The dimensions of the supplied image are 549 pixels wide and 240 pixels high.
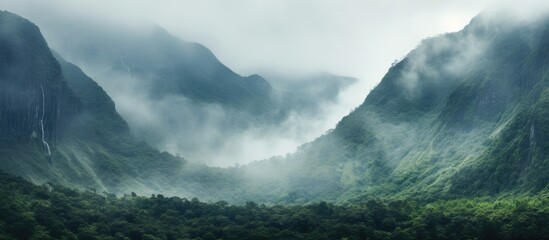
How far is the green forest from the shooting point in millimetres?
154875

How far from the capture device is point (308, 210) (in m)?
190

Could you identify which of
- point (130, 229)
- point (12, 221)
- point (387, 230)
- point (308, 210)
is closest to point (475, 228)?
point (387, 230)

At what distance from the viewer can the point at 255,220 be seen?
593 feet

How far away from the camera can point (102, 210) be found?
184375 millimetres

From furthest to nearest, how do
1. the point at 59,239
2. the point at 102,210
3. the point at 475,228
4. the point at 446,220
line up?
the point at 102,210 → the point at 446,220 → the point at 475,228 → the point at 59,239

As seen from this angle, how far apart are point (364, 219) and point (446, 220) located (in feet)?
68.2

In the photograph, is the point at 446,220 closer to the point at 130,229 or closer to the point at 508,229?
the point at 508,229

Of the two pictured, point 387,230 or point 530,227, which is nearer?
point 530,227

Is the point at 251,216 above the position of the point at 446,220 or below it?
above

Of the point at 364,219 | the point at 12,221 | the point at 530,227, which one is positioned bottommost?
the point at 530,227

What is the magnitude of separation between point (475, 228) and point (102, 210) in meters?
97.3

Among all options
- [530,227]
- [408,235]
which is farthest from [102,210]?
[530,227]

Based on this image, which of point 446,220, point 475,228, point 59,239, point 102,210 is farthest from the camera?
point 102,210

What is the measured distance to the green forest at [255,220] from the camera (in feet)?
508
